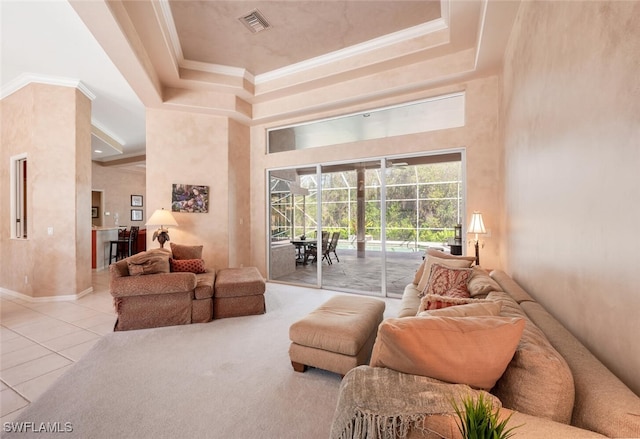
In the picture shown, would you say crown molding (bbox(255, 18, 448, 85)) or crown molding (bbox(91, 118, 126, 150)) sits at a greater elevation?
crown molding (bbox(255, 18, 448, 85))

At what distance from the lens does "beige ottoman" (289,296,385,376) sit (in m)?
2.22

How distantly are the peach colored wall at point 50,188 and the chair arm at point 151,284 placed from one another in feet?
7.05

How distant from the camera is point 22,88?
4.59m

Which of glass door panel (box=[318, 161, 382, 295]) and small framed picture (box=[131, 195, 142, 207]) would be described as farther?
small framed picture (box=[131, 195, 142, 207])

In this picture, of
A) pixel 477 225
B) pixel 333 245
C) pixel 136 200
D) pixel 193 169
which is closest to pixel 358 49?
pixel 477 225

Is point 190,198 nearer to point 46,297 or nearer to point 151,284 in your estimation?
point 151,284

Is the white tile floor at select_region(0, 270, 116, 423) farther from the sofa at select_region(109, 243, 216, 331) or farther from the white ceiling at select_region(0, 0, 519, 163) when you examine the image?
the white ceiling at select_region(0, 0, 519, 163)

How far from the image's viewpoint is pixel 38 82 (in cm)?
444

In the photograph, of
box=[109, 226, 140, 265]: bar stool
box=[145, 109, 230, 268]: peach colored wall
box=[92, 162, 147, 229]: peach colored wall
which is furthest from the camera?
box=[92, 162, 147, 229]: peach colored wall

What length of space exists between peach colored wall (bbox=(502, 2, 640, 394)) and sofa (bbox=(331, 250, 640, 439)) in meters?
0.25

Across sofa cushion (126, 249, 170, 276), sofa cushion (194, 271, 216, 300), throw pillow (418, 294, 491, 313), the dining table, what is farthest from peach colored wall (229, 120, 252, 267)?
throw pillow (418, 294, 491, 313)

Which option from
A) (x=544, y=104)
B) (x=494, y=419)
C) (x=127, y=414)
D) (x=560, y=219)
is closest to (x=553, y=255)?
(x=560, y=219)

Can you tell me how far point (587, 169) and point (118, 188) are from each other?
12.1 metres

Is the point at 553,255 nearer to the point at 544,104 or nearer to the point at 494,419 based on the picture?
the point at 544,104
